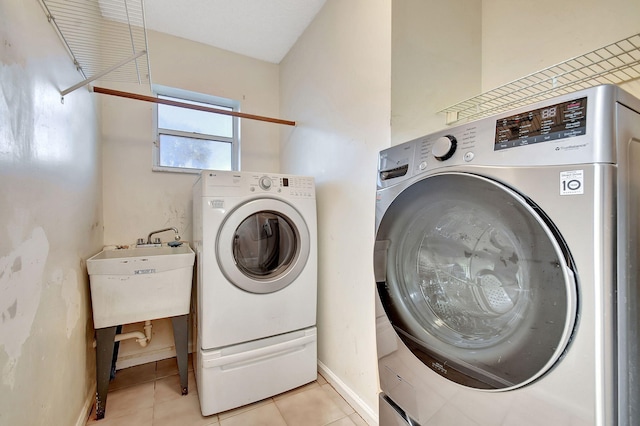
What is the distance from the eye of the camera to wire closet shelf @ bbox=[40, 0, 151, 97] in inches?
47.5

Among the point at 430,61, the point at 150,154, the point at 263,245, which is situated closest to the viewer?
the point at 430,61

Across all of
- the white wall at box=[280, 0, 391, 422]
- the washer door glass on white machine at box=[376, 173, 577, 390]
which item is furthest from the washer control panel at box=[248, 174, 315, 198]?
the washer door glass on white machine at box=[376, 173, 577, 390]

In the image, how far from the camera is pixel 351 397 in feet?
4.89

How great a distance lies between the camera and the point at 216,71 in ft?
7.43

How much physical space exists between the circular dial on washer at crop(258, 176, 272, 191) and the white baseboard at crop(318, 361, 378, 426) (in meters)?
1.23

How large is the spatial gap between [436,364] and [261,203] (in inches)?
43.6

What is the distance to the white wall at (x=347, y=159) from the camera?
134 centimetres

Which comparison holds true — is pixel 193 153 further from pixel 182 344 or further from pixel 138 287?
pixel 182 344

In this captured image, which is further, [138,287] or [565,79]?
[138,287]

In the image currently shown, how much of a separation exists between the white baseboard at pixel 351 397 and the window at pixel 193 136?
178 centimetres

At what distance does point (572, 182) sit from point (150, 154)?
93.8 inches

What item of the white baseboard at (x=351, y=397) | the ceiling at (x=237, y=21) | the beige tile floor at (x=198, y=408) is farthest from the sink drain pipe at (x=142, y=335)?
the ceiling at (x=237, y=21)

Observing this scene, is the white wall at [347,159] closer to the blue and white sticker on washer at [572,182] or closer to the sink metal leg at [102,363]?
the blue and white sticker on washer at [572,182]

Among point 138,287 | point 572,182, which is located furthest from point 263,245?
point 572,182
